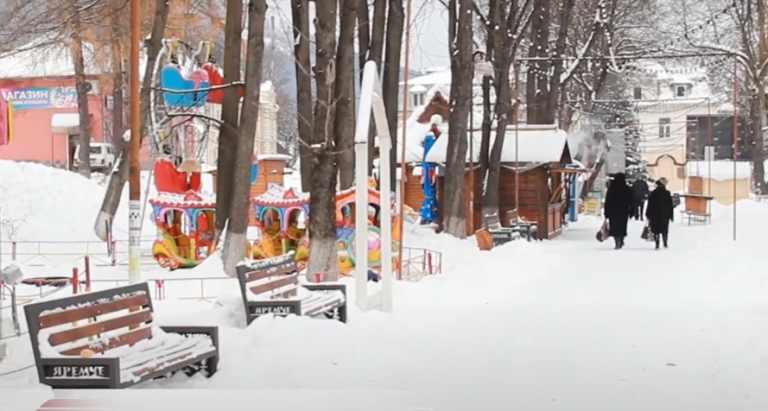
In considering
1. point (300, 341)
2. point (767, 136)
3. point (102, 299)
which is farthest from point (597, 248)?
point (767, 136)

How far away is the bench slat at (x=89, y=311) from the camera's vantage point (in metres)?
6.85

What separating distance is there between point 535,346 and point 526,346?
0.08 meters

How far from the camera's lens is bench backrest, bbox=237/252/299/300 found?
999 centimetres

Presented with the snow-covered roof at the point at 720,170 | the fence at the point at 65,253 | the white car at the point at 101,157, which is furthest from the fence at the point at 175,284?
the snow-covered roof at the point at 720,170

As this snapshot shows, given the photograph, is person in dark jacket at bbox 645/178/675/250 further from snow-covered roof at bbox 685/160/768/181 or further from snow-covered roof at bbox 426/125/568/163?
snow-covered roof at bbox 685/160/768/181

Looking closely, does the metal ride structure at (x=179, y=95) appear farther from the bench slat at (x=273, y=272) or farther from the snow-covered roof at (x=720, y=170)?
the snow-covered roof at (x=720, y=170)

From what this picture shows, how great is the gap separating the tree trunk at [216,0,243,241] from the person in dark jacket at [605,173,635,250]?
26.8ft

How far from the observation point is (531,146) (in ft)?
91.9

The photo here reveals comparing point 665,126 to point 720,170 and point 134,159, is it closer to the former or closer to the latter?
point 720,170

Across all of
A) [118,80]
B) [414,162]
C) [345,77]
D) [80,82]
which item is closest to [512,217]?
[414,162]

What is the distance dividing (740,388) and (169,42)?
53.8ft

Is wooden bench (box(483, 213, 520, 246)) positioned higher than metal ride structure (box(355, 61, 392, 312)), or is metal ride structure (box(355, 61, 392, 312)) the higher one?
metal ride structure (box(355, 61, 392, 312))

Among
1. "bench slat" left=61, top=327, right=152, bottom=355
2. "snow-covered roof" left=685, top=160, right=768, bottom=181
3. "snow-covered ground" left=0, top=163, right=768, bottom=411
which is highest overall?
"snow-covered roof" left=685, top=160, right=768, bottom=181

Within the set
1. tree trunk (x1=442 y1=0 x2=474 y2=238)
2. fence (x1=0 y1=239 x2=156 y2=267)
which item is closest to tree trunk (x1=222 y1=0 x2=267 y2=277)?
fence (x1=0 y1=239 x2=156 y2=267)
